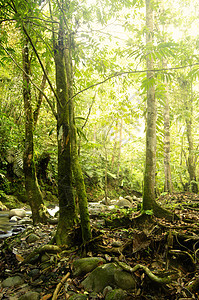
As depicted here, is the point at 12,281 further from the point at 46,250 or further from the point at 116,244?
the point at 116,244

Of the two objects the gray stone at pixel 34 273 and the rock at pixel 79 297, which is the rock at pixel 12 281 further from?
the rock at pixel 79 297

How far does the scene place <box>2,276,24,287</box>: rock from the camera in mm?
2860

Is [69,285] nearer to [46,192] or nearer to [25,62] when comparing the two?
[25,62]

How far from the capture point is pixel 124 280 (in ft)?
7.92

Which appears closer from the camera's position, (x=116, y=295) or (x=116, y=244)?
(x=116, y=295)

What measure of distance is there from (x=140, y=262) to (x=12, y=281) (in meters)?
1.93

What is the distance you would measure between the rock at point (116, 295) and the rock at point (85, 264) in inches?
20.5

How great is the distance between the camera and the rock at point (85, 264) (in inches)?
109

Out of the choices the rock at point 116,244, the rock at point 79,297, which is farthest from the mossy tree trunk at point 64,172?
the rock at point 79,297

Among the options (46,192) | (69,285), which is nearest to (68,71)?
(69,285)

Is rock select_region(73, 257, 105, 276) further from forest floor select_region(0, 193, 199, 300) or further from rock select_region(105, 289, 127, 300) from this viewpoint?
rock select_region(105, 289, 127, 300)

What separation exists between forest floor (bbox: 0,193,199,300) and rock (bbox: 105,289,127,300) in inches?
3.7

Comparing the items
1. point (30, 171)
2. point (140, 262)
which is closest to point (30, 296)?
point (140, 262)

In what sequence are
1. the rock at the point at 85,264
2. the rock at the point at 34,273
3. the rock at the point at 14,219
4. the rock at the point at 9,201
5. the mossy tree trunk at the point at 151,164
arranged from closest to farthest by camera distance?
the rock at the point at 85,264 → the rock at the point at 34,273 → the mossy tree trunk at the point at 151,164 → the rock at the point at 14,219 → the rock at the point at 9,201
